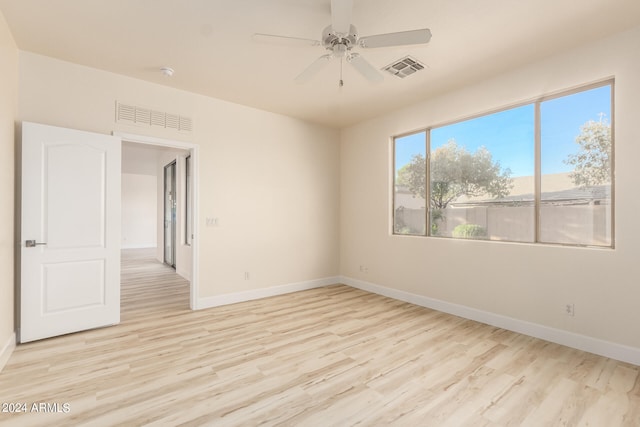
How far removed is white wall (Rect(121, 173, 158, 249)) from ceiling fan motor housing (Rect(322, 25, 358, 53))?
443 inches

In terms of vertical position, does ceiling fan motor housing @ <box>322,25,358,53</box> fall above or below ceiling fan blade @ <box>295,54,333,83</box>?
above

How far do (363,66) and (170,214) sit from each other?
6.92 m

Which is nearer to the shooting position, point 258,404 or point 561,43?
point 258,404

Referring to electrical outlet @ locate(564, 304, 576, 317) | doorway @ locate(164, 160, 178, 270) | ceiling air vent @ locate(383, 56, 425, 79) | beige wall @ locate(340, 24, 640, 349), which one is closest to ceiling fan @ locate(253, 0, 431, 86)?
ceiling air vent @ locate(383, 56, 425, 79)

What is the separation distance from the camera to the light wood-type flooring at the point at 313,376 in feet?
6.42

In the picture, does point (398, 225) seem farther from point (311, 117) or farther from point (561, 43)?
point (561, 43)

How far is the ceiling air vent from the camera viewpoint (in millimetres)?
3196

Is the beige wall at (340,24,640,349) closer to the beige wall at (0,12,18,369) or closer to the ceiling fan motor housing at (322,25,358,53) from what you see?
the ceiling fan motor housing at (322,25,358,53)

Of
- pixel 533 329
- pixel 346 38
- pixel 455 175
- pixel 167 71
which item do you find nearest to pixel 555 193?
pixel 455 175

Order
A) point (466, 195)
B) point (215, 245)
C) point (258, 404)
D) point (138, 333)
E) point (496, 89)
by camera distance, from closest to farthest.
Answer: point (258, 404) → point (138, 333) → point (496, 89) → point (466, 195) → point (215, 245)

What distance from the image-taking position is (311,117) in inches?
201

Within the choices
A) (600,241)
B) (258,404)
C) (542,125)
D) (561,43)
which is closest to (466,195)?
(542,125)

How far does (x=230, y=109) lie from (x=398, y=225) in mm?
3160

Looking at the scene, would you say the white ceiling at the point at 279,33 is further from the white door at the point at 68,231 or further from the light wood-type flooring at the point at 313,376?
the light wood-type flooring at the point at 313,376
